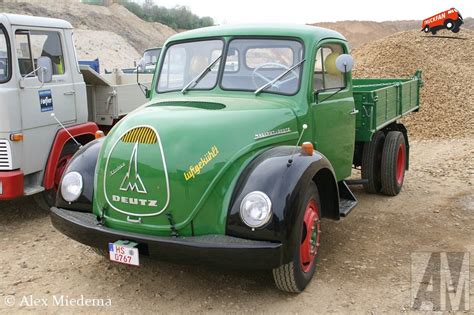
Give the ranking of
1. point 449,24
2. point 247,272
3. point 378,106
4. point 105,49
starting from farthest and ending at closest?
point 105,49 < point 449,24 < point 378,106 < point 247,272

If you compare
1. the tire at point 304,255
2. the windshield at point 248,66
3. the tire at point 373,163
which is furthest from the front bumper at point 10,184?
the tire at point 373,163

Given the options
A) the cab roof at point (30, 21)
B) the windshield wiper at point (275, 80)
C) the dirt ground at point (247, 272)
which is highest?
the cab roof at point (30, 21)

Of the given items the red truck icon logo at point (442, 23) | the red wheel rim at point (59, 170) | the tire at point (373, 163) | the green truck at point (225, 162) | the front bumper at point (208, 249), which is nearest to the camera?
the front bumper at point (208, 249)

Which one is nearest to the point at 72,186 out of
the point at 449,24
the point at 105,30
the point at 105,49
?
the point at 449,24

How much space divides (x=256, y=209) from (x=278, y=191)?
0.20 metres

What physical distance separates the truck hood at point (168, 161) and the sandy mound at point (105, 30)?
2840 cm

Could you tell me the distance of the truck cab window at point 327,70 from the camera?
15.4ft

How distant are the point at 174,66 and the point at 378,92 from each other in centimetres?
250

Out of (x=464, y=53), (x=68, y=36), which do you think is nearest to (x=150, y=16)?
(x=464, y=53)

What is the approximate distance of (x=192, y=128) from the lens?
3.68 metres

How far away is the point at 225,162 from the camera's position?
3613 mm

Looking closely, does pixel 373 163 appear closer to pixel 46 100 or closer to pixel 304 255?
pixel 304 255

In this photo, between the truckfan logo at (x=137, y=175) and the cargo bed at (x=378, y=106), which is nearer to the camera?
the truckfan logo at (x=137, y=175)

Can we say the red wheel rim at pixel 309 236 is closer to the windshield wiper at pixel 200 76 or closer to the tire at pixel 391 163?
the windshield wiper at pixel 200 76
